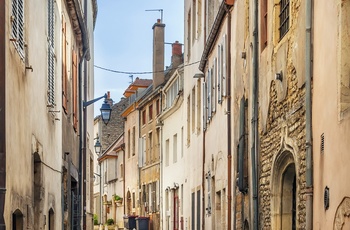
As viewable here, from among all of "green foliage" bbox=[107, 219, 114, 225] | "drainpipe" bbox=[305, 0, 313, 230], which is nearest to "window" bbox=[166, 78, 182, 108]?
"green foliage" bbox=[107, 219, 114, 225]

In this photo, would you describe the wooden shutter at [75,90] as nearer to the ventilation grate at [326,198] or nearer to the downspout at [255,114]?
the downspout at [255,114]

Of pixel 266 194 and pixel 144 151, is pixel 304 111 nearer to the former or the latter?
pixel 266 194

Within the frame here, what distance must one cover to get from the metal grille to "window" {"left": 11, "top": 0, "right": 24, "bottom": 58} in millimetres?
4663

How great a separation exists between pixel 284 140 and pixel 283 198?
53.4 inches

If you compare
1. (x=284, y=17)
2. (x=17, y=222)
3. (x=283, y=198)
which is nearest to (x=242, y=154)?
(x=283, y=198)

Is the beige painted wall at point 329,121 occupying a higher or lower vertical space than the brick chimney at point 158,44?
lower

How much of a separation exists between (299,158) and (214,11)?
1283 cm

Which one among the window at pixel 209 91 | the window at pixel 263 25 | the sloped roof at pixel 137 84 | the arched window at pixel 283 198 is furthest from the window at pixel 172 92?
the arched window at pixel 283 198

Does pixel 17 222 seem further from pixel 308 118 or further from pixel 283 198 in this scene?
pixel 283 198

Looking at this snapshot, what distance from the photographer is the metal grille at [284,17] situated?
13.1m

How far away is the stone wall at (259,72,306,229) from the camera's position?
1155 cm

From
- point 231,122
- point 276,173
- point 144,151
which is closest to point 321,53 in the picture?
point 276,173

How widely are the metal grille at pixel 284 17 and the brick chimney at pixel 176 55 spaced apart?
27758 mm

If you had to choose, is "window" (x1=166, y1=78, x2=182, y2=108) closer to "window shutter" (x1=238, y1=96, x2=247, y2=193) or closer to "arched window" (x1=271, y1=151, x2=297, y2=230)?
"window shutter" (x1=238, y1=96, x2=247, y2=193)
